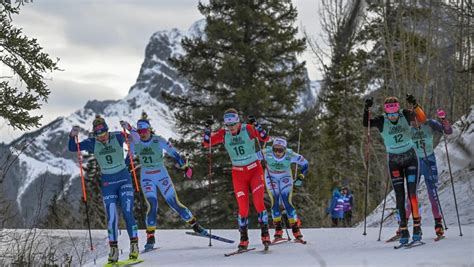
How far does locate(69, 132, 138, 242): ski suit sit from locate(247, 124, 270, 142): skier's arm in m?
2.37

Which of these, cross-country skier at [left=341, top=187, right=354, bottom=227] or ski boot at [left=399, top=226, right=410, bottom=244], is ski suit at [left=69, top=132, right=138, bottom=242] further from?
cross-country skier at [left=341, top=187, right=354, bottom=227]

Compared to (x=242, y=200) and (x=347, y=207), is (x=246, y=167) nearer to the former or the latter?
(x=242, y=200)

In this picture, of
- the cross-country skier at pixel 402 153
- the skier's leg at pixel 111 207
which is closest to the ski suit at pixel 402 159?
the cross-country skier at pixel 402 153

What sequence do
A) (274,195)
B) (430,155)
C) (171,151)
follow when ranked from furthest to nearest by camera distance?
(274,195)
(430,155)
(171,151)

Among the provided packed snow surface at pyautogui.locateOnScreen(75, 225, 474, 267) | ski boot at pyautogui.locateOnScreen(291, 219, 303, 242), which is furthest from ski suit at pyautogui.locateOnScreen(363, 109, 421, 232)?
ski boot at pyautogui.locateOnScreen(291, 219, 303, 242)

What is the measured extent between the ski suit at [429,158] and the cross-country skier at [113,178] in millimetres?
5198

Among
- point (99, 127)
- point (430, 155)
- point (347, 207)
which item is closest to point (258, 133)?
point (99, 127)

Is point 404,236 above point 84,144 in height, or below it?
below

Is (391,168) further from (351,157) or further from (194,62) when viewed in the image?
(351,157)

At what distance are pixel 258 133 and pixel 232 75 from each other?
1654 centimetres

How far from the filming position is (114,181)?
10859 millimetres

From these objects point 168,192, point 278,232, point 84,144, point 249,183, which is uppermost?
point 84,144

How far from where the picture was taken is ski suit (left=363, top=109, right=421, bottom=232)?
10.2m

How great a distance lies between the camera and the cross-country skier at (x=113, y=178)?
1065 cm
